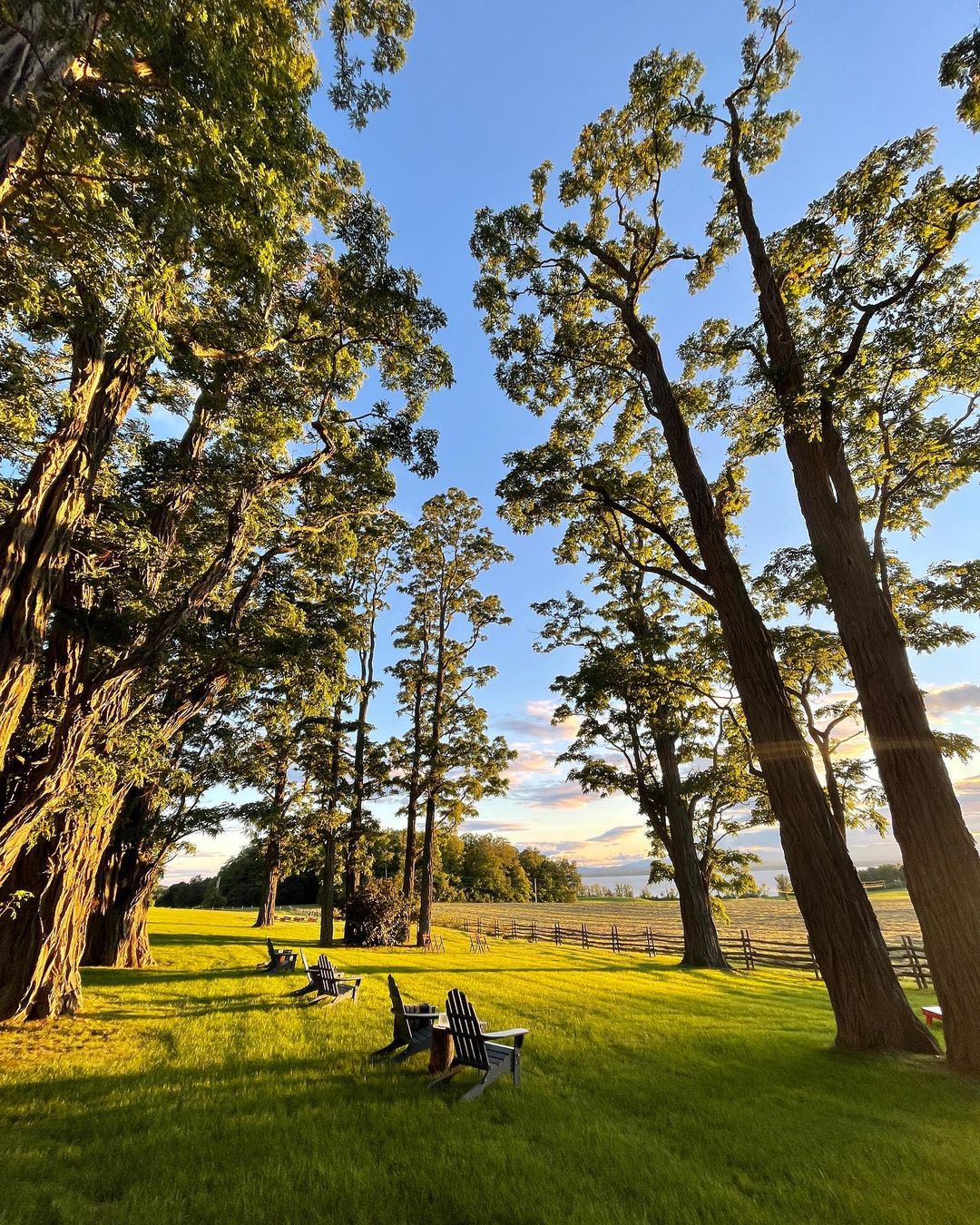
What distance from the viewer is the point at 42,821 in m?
7.42

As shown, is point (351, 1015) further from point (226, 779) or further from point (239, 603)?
point (226, 779)

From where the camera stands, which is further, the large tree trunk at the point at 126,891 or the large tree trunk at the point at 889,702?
the large tree trunk at the point at 126,891

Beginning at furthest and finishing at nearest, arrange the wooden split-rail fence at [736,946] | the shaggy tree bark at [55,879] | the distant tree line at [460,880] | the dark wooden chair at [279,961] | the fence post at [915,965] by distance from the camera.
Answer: the distant tree line at [460,880], the wooden split-rail fence at [736,946], the fence post at [915,965], the dark wooden chair at [279,961], the shaggy tree bark at [55,879]

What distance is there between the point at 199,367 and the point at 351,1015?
36.8 feet

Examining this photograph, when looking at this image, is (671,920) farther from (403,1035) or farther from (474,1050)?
(474,1050)

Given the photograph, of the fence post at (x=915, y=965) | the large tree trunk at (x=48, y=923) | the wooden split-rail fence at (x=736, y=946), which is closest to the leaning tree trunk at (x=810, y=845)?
the wooden split-rail fence at (x=736, y=946)

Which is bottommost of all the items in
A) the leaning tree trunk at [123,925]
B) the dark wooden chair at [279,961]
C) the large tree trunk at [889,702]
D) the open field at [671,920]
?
the open field at [671,920]

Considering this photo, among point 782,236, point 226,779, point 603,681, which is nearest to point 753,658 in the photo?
point 603,681

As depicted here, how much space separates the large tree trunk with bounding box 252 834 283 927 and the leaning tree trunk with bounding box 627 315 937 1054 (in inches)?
792

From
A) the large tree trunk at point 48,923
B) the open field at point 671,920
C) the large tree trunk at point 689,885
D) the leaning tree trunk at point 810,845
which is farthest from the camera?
the open field at point 671,920

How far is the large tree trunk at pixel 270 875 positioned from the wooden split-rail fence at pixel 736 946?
1088 centimetres

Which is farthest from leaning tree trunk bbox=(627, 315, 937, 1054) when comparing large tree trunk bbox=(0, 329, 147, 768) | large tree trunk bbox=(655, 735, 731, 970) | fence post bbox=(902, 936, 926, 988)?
fence post bbox=(902, 936, 926, 988)

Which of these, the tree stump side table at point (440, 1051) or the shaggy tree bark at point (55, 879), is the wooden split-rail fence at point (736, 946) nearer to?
the tree stump side table at point (440, 1051)

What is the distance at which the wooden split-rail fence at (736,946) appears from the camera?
17156 mm
